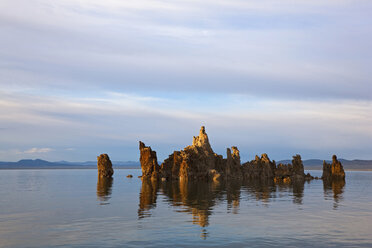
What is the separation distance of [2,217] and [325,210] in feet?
125

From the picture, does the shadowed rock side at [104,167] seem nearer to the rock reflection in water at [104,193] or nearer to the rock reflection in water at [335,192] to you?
the rock reflection in water at [104,193]

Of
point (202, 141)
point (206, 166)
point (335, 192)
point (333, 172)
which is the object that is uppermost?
point (202, 141)

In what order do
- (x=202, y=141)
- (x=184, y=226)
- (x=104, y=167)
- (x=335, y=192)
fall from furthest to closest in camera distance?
(x=104, y=167), (x=202, y=141), (x=335, y=192), (x=184, y=226)

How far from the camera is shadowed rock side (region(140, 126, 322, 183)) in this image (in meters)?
145

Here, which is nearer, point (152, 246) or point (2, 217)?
point (152, 246)

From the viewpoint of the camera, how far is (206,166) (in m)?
149

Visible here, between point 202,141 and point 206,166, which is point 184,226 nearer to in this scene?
point 206,166

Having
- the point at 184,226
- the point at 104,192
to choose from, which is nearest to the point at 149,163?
the point at 104,192

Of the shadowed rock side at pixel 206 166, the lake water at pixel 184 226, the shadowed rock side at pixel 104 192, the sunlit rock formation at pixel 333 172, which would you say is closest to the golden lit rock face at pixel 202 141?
the shadowed rock side at pixel 206 166

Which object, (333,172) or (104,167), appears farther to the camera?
(104,167)

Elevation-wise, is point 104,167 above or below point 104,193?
above

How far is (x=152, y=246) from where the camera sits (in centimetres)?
2642

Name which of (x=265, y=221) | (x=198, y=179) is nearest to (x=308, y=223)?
(x=265, y=221)

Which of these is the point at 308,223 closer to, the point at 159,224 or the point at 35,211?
the point at 159,224
